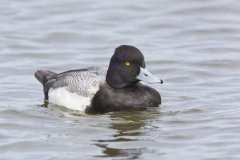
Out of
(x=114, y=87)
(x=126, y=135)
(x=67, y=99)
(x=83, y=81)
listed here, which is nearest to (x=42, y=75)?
(x=67, y=99)

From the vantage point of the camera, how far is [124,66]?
1371 centimetres

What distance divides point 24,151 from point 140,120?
236cm

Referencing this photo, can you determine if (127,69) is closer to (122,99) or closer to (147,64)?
(122,99)

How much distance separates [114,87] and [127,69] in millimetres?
395

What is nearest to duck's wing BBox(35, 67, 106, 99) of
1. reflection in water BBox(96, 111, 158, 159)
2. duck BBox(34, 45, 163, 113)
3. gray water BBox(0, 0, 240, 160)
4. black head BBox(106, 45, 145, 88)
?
duck BBox(34, 45, 163, 113)

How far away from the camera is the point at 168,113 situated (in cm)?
1355

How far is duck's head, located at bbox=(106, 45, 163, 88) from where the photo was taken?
13531mm

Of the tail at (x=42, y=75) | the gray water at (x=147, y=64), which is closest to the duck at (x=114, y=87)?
the gray water at (x=147, y=64)

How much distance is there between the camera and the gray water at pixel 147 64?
1163 cm

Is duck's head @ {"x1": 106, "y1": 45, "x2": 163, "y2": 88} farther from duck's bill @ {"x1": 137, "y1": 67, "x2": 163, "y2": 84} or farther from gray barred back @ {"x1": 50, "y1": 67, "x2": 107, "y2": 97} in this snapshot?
gray barred back @ {"x1": 50, "y1": 67, "x2": 107, "y2": 97}

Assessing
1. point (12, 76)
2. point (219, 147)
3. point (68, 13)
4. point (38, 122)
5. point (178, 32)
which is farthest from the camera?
point (68, 13)

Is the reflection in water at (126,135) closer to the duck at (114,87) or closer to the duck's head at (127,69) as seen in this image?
the duck at (114,87)

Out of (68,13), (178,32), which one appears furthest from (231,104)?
(68,13)

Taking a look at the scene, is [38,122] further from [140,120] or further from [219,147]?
[219,147]
